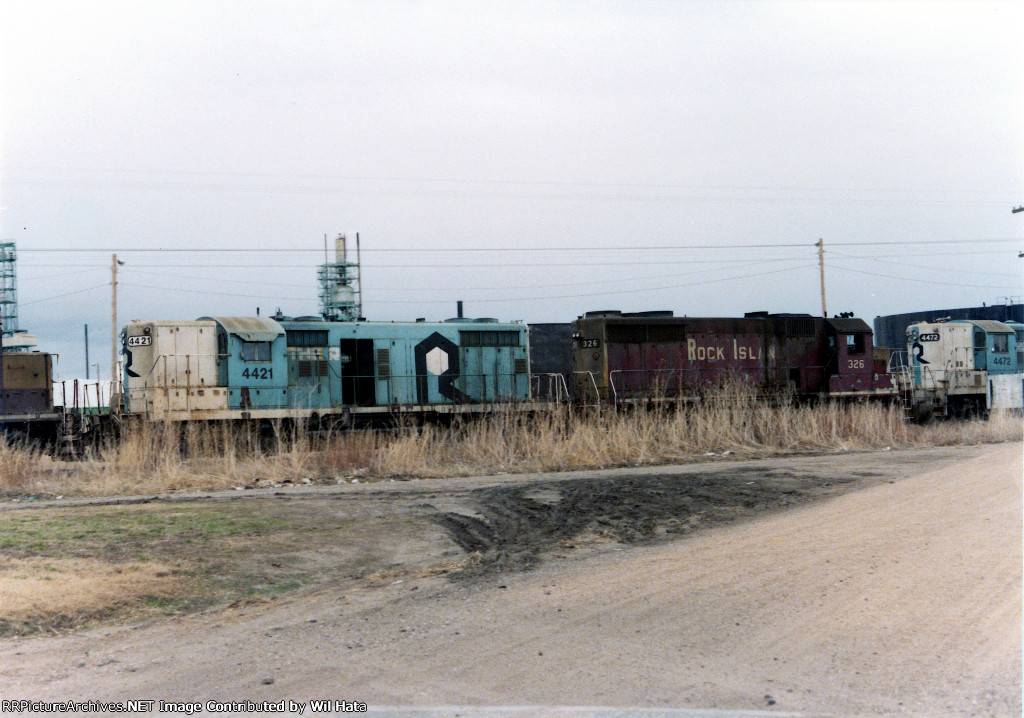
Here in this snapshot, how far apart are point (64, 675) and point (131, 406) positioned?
56.4 feet

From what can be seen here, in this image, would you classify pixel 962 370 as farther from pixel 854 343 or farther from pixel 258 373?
pixel 258 373

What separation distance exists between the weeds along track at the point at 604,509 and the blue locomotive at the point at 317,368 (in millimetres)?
8348

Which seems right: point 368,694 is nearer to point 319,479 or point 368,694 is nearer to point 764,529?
point 764,529

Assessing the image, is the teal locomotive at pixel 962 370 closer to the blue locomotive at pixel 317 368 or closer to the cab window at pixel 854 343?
the cab window at pixel 854 343

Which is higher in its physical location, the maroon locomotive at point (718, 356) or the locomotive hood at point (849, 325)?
the locomotive hood at point (849, 325)

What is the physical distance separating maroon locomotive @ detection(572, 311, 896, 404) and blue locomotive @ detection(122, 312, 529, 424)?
2.23m

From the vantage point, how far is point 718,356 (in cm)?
2619

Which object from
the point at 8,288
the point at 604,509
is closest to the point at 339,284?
the point at 8,288

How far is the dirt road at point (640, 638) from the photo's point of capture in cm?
509

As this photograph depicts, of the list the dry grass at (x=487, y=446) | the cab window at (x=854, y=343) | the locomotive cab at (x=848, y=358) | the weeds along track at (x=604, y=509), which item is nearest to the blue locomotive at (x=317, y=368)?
the dry grass at (x=487, y=446)

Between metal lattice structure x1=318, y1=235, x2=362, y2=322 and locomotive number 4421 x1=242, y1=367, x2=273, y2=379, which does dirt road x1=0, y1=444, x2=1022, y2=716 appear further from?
metal lattice structure x1=318, y1=235, x2=362, y2=322

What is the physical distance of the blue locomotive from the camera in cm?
2161

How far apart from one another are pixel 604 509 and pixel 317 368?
12.5 metres

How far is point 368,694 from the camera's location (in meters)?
5.09
